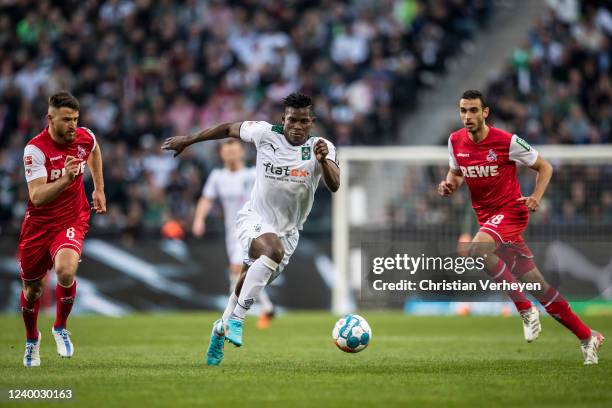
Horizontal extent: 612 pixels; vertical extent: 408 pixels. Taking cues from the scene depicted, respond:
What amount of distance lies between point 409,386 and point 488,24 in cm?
1883

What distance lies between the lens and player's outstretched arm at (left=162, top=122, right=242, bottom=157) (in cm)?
943

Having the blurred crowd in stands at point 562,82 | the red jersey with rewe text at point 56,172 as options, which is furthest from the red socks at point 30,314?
the blurred crowd in stands at point 562,82

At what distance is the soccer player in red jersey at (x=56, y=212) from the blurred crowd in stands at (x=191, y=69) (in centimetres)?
1057

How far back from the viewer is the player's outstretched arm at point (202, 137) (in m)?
9.43

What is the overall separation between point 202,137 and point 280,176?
85cm

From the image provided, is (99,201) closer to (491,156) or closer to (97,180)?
(97,180)

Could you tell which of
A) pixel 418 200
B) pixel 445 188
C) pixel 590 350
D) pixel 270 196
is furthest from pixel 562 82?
pixel 270 196

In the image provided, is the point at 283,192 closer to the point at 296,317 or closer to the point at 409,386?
the point at 409,386

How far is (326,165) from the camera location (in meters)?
9.14

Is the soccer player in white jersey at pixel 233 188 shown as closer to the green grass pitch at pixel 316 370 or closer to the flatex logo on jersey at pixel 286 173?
the green grass pitch at pixel 316 370

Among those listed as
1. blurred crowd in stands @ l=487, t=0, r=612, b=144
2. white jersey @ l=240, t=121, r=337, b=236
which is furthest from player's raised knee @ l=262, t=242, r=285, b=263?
blurred crowd in stands @ l=487, t=0, r=612, b=144

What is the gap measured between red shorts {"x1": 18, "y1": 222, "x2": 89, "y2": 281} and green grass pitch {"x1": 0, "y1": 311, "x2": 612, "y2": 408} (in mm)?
932

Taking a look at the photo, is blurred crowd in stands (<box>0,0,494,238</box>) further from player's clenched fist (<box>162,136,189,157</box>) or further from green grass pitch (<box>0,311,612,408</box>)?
player's clenched fist (<box>162,136,189,157</box>)

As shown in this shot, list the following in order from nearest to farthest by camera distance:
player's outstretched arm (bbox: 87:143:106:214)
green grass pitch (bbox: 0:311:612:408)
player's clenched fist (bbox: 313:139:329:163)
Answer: green grass pitch (bbox: 0:311:612:408) < player's clenched fist (bbox: 313:139:329:163) < player's outstretched arm (bbox: 87:143:106:214)
